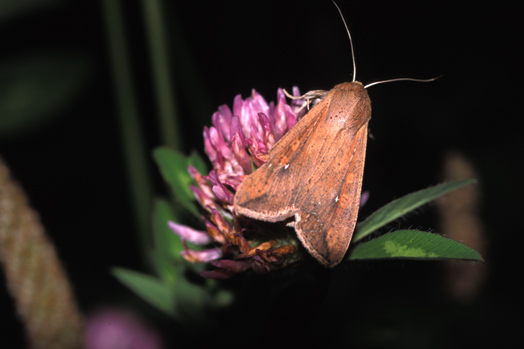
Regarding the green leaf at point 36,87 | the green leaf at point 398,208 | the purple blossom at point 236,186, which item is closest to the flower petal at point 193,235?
the purple blossom at point 236,186

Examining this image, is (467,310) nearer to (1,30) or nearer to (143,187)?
(143,187)

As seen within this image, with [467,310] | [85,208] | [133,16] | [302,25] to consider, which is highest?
[133,16]

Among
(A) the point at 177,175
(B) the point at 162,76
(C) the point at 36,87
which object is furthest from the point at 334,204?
(C) the point at 36,87

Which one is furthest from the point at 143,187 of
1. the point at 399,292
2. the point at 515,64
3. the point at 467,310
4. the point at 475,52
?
the point at 515,64

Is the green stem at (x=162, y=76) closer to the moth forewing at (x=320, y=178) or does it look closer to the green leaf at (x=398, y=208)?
the moth forewing at (x=320, y=178)

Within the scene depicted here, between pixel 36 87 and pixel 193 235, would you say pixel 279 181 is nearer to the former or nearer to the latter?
pixel 193 235
